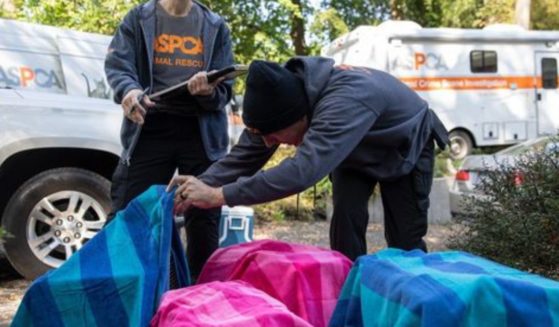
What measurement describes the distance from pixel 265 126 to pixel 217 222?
3.32ft

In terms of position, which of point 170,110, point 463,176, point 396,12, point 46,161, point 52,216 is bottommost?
point 463,176

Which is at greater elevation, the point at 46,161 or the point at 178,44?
the point at 178,44

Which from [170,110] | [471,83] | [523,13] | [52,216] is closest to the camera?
[170,110]

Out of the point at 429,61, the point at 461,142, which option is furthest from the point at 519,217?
the point at 461,142

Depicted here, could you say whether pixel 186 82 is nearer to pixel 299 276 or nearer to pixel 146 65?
pixel 146 65

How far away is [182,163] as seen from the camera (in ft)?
11.1

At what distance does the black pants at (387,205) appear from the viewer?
301 centimetres

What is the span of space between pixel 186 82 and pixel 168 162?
50cm

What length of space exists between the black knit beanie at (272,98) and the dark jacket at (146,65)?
78cm

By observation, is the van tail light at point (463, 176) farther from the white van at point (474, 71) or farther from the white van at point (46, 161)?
the white van at point (474, 71)

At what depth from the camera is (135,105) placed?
2984 millimetres

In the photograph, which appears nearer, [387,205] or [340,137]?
[340,137]

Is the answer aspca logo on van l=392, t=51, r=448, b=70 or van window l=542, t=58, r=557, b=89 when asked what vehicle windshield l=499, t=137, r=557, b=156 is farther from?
van window l=542, t=58, r=557, b=89

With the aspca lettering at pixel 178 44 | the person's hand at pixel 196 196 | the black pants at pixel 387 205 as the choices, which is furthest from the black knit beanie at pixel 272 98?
the aspca lettering at pixel 178 44
